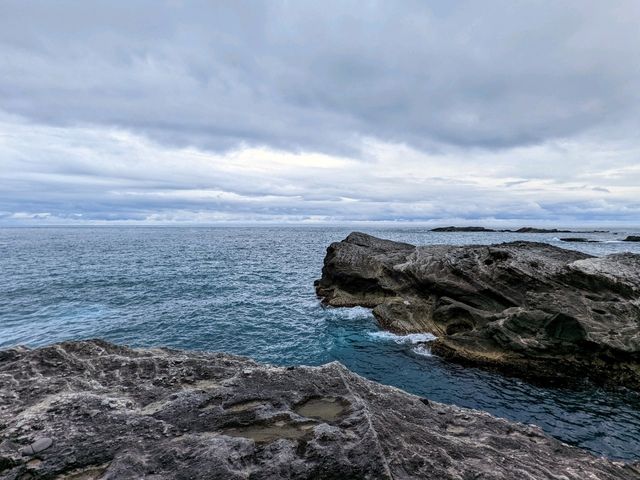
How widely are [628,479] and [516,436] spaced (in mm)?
2228

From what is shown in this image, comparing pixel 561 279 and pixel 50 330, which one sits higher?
pixel 561 279

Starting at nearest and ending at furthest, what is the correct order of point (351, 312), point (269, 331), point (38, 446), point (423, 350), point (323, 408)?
1. point (38, 446)
2. point (323, 408)
3. point (423, 350)
4. point (269, 331)
5. point (351, 312)

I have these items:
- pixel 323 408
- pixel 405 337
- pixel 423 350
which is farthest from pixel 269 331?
pixel 323 408

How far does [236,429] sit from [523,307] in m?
21.6

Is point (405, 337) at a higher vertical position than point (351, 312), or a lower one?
higher

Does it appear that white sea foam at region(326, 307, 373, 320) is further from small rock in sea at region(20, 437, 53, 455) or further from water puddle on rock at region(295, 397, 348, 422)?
small rock in sea at region(20, 437, 53, 455)

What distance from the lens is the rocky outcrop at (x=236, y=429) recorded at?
703 cm

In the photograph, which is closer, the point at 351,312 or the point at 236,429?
the point at 236,429

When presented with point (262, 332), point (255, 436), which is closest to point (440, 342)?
point (262, 332)

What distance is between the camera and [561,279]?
2519 centimetres

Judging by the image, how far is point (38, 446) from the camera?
7.25 meters

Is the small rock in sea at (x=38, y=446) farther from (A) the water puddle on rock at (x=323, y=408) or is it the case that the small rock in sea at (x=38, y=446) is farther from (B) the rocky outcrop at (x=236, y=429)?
(A) the water puddle on rock at (x=323, y=408)

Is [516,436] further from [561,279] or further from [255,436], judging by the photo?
[561,279]

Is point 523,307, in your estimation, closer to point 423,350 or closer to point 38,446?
point 423,350
